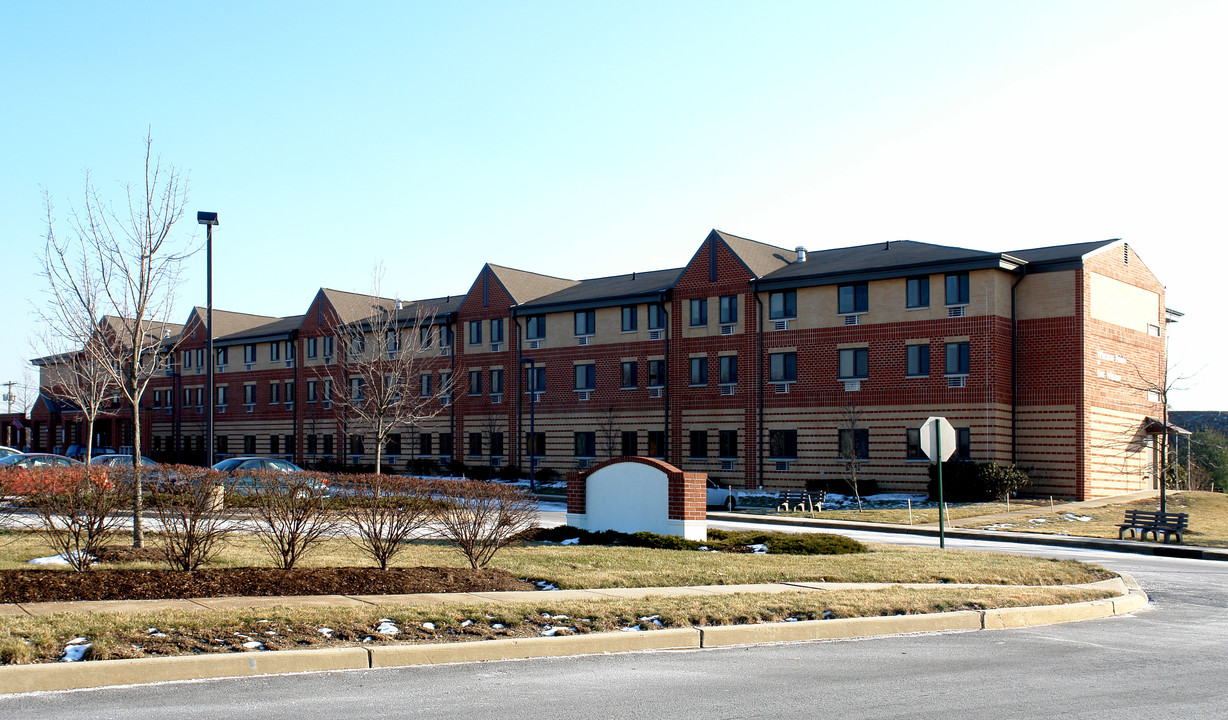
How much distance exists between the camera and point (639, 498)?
64.4 feet

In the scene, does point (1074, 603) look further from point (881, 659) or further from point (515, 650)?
point (515, 650)

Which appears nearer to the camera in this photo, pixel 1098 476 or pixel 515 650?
pixel 515 650

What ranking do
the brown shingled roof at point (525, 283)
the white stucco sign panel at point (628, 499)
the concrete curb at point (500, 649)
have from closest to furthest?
the concrete curb at point (500, 649)
the white stucco sign panel at point (628, 499)
the brown shingled roof at point (525, 283)

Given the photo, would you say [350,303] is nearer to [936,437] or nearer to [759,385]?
[759,385]

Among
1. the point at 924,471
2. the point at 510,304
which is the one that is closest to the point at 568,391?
the point at 510,304

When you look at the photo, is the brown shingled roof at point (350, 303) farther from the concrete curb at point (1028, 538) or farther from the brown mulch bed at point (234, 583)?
the brown mulch bed at point (234, 583)

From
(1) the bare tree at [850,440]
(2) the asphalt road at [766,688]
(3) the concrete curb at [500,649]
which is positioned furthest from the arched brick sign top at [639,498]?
(1) the bare tree at [850,440]

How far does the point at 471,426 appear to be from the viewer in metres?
55.5

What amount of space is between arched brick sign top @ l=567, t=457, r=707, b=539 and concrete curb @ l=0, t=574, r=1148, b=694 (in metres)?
7.13

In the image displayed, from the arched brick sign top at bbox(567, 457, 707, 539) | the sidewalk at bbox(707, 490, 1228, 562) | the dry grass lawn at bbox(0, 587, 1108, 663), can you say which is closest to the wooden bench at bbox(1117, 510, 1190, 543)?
the sidewalk at bbox(707, 490, 1228, 562)

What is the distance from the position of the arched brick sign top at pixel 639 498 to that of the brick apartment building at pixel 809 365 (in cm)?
1620

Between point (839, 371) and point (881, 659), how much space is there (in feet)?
109

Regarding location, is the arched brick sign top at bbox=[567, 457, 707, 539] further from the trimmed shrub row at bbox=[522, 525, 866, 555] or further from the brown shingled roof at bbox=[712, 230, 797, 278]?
the brown shingled roof at bbox=[712, 230, 797, 278]

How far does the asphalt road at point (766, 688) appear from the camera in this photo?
7668 millimetres
